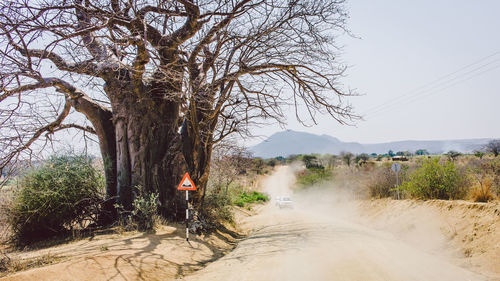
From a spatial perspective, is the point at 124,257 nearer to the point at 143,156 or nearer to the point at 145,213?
the point at 145,213

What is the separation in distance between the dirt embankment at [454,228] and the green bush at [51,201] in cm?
1066

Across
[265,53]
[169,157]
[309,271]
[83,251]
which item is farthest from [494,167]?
[83,251]

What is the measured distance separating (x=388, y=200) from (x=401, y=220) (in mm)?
4205

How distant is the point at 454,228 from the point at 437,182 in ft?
13.4

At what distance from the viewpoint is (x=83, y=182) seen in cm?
1041

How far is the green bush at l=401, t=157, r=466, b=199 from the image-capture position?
12.9 meters

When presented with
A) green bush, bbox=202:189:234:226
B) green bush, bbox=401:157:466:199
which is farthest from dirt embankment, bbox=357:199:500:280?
green bush, bbox=202:189:234:226

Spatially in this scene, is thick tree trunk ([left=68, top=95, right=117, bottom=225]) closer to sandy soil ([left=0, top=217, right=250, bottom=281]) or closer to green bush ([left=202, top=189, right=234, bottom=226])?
sandy soil ([left=0, top=217, right=250, bottom=281])

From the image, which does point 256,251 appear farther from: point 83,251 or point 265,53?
point 265,53

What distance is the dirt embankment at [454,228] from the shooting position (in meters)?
7.90

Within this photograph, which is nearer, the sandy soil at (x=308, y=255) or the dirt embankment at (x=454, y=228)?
the sandy soil at (x=308, y=255)

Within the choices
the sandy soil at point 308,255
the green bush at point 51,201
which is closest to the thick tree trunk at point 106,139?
the green bush at point 51,201

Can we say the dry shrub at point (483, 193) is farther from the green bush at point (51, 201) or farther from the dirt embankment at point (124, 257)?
the green bush at point (51, 201)

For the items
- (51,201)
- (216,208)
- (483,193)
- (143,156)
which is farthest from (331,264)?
(216,208)
